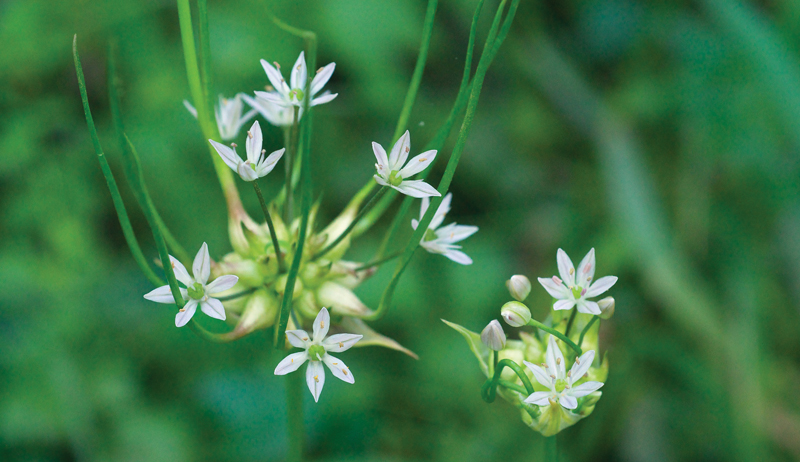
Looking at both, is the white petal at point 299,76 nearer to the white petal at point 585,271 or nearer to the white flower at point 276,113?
the white flower at point 276,113

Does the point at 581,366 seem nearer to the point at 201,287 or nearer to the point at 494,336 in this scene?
the point at 494,336

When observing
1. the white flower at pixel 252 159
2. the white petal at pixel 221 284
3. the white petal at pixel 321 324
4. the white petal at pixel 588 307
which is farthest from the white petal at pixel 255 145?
the white petal at pixel 588 307

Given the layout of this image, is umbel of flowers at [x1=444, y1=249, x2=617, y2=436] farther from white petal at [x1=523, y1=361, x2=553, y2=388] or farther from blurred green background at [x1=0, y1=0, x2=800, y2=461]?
blurred green background at [x1=0, y1=0, x2=800, y2=461]

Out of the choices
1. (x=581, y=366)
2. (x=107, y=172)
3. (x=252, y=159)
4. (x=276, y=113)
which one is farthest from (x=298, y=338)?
(x=276, y=113)

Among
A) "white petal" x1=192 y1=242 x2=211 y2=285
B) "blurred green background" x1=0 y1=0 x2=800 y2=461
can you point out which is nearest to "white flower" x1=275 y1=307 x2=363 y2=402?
"white petal" x1=192 y1=242 x2=211 y2=285

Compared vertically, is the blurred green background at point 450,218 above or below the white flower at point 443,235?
below
